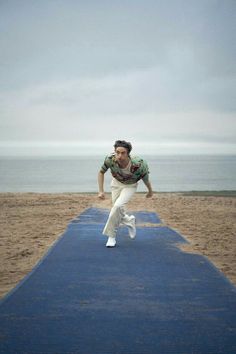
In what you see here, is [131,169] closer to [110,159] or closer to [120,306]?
[110,159]

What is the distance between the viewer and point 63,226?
33.9 feet

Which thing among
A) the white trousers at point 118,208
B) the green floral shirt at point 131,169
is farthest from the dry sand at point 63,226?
the green floral shirt at point 131,169

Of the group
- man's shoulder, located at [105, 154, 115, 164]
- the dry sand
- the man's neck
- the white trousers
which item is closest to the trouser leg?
the white trousers

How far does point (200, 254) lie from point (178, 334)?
3440 mm

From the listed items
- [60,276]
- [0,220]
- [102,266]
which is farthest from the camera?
[0,220]

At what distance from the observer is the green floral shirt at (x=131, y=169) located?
23.7 ft

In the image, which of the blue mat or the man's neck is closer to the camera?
the blue mat

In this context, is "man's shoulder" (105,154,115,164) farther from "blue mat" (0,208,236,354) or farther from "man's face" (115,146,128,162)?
"blue mat" (0,208,236,354)

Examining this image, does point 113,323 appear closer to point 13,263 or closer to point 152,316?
point 152,316

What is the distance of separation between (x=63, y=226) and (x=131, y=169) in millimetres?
3764

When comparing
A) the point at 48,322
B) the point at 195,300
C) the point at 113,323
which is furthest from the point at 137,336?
the point at 195,300

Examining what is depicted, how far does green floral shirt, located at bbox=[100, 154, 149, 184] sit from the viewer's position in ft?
23.7

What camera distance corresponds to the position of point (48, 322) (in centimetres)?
364

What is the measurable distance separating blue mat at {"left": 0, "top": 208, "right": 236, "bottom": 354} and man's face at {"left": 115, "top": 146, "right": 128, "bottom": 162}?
1.63m
